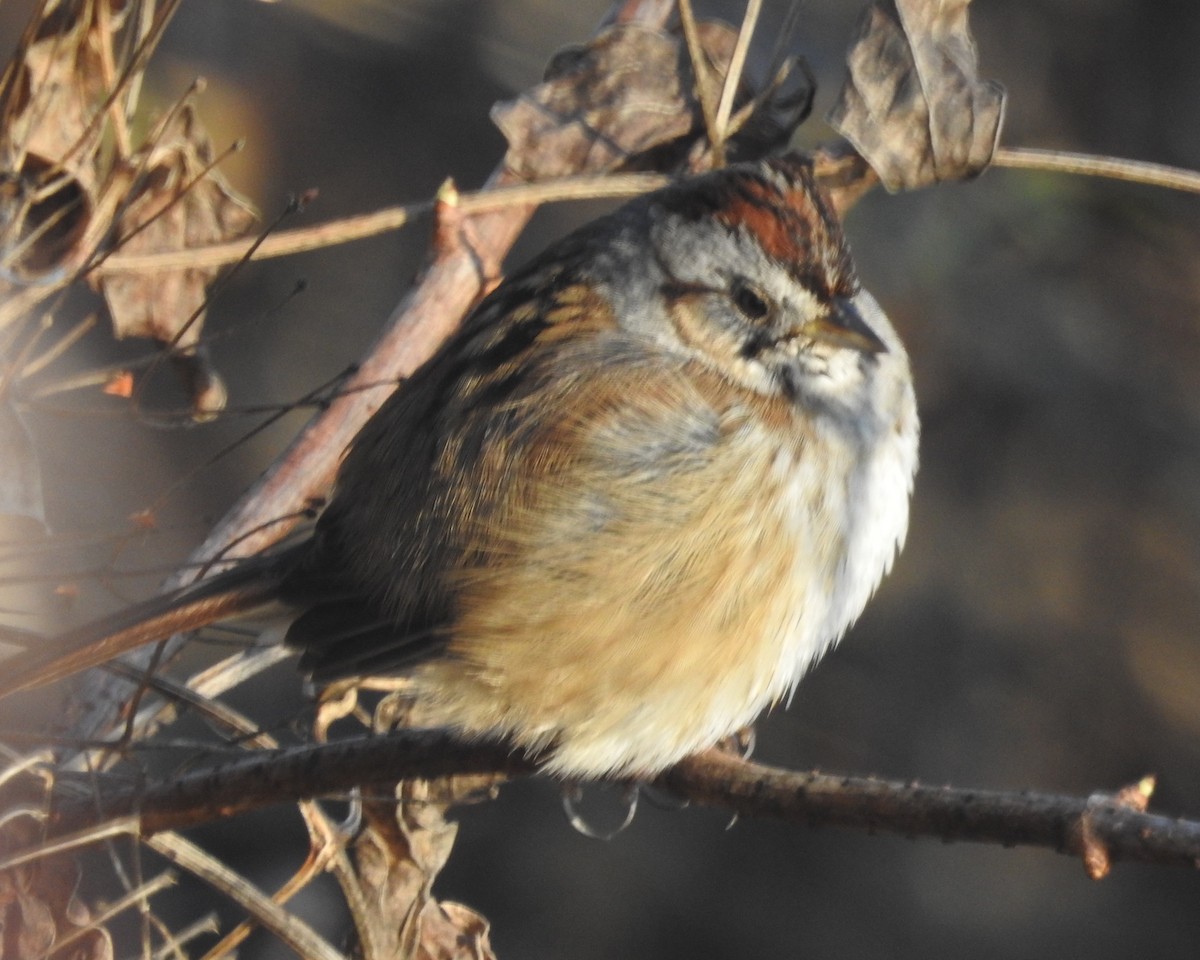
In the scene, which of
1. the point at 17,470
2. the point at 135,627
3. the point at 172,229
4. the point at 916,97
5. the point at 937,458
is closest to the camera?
the point at 135,627

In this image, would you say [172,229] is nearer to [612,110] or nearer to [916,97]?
[612,110]

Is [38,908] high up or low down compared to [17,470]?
down

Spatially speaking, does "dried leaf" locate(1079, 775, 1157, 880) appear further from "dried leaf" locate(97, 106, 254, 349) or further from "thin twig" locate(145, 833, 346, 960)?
"dried leaf" locate(97, 106, 254, 349)

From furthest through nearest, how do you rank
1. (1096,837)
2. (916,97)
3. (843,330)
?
1. (916,97)
2. (843,330)
3. (1096,837)

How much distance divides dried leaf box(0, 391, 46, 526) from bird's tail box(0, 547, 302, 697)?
0.30 metres

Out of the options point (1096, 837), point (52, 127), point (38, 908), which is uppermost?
point (52, 127)

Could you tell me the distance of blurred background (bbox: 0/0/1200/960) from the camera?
A: 4254 mm

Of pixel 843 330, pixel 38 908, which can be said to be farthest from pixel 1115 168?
pixel 38 908

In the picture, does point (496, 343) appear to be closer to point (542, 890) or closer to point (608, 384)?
point (608, 384)

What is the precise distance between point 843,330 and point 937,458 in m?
2.46

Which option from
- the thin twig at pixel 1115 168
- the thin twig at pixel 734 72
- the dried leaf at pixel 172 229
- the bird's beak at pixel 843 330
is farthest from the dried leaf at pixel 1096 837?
the dried leaf at pixel 172 229

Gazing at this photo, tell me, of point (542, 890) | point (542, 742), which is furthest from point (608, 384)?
point (542, 890)

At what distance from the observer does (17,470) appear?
2465mm

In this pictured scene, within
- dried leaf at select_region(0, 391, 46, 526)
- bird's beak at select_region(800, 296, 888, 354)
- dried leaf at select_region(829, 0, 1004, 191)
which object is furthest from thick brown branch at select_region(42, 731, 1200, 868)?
dried leaf at select_region(829, 0, 1004, 191)
